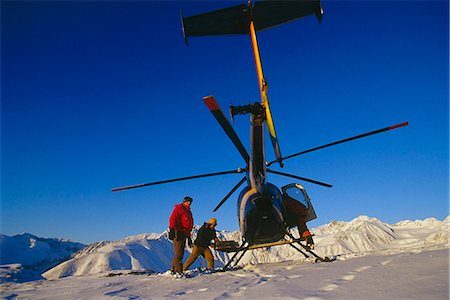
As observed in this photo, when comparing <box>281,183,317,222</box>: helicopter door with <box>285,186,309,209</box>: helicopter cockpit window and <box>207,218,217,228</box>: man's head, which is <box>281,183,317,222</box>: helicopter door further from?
<box>207,218,217,228</box>: man's head

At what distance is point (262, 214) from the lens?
757 cm

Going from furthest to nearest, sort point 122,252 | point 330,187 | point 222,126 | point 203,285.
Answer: point 122,252 → point 330,187 → point 222,126 → point 203,285

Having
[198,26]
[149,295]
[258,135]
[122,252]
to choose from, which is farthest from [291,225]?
[122,252]

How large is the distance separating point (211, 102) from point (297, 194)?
21.4ft

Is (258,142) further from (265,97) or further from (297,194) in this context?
(297,194)

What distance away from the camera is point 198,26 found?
39.6 ft

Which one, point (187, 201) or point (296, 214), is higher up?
point (187, 201)

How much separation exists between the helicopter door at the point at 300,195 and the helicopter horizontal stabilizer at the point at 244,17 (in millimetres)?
7003

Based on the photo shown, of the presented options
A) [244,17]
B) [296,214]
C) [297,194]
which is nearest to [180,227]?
[296,214]

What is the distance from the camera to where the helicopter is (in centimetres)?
679

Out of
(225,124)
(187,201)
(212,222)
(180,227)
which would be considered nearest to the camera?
(225,124)

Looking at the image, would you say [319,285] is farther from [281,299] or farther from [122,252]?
[122,252]

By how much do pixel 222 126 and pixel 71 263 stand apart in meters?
201

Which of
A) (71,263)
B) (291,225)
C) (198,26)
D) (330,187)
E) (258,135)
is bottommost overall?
(71,263)
